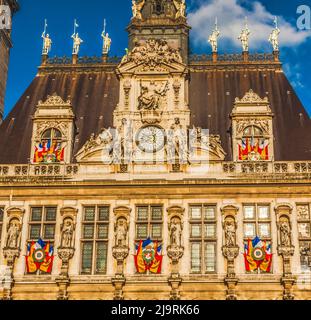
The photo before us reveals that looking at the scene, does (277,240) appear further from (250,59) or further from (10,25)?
(10,25)

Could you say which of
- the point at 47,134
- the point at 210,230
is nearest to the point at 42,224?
the point at 47,134

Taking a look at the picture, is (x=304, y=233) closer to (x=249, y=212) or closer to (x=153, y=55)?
(x=249, y=212)

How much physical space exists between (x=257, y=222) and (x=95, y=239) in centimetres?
833

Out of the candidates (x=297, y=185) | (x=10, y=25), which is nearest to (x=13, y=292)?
(x=297, y=185)

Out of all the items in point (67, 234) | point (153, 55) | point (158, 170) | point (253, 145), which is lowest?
point (67, 234)

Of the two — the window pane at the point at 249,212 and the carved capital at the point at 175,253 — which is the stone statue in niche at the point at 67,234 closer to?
the carved capital at the point at 175,253

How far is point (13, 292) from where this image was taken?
1305 inches

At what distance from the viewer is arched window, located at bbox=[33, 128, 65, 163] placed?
36.1 metres

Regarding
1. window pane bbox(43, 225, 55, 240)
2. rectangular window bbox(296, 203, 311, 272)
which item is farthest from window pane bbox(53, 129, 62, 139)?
rectangular window bbox(296, 203, 311, 272)

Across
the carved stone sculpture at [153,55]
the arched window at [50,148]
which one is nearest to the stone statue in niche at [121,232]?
the arched window at [50,148]

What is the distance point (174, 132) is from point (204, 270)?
7.70 m

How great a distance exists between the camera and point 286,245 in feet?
108

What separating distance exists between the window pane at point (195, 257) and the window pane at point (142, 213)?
2.84 metres

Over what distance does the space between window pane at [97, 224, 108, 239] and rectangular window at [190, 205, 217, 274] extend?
14.4 feet
